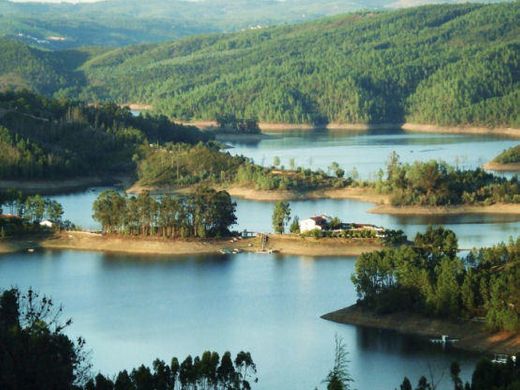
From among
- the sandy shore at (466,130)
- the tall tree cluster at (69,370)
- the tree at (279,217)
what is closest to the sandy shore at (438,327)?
the tall tree cluster at (69,370)

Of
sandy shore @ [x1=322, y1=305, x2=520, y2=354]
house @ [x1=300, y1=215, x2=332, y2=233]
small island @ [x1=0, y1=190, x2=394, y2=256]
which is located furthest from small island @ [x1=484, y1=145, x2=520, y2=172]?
sandy shore @ [x1=322, y1=305, x2=520, y2=354]

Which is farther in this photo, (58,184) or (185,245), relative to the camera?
(58,184)

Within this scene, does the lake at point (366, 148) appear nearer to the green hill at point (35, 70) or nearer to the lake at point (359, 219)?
the lake at point (359, 219)

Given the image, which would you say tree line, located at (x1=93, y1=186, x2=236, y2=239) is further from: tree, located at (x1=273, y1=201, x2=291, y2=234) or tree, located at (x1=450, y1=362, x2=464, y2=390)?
tree, located at (x1=450, y1=362, x2=464, y2=390)

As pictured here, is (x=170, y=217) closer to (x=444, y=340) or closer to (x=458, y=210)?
(x=458, y=210)

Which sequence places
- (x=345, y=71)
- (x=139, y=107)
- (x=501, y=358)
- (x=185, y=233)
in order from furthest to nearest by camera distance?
(x=139, y=107) < (x=345, y=71) < (x=185, y=233) < (x=501, y=358)

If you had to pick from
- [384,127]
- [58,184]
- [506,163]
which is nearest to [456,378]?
[58,184]

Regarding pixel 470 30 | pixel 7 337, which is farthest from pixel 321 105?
pixel 7 337
